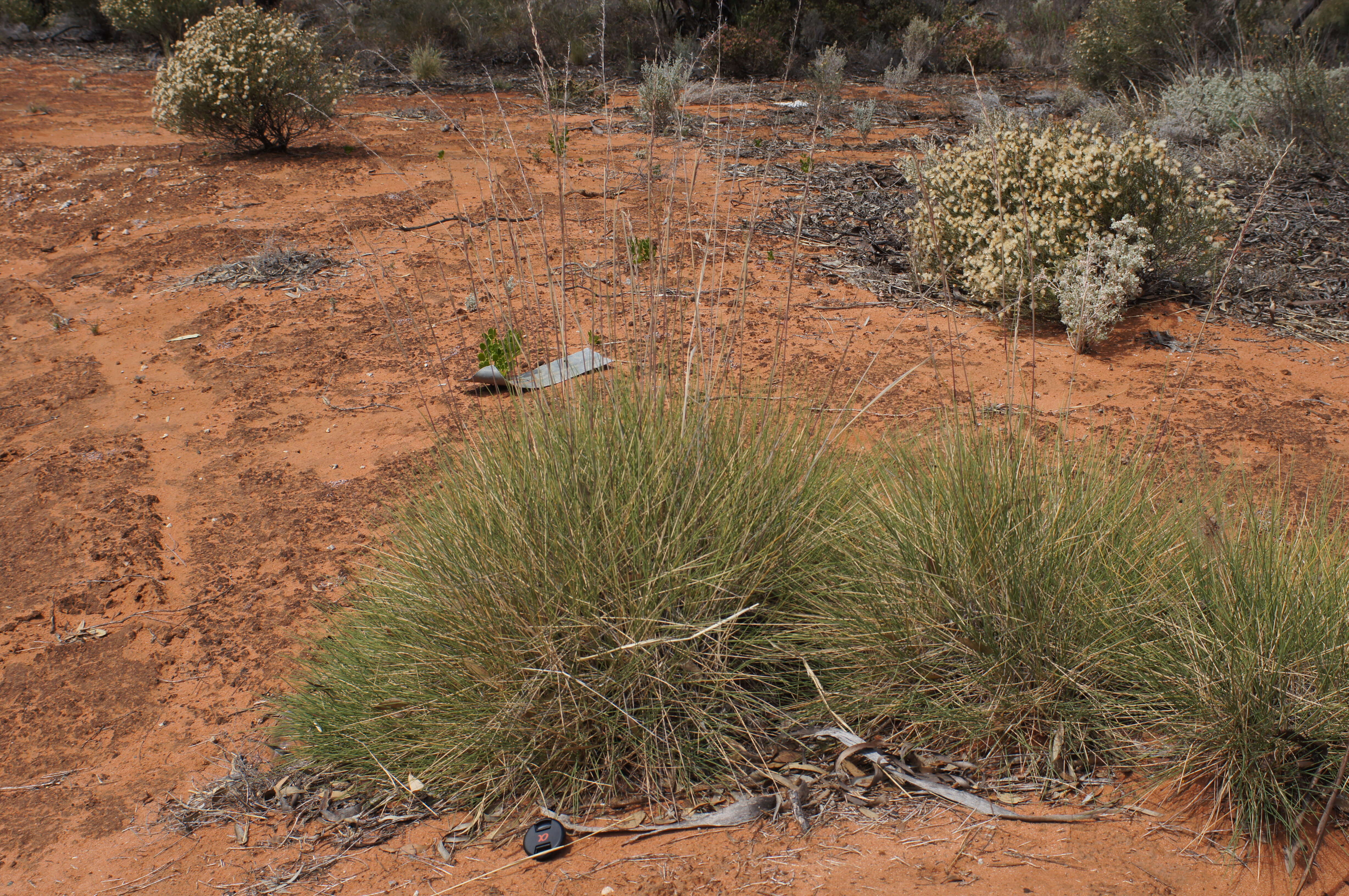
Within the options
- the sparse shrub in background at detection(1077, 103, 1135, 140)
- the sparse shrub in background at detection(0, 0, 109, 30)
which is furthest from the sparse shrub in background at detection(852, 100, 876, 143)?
the sparse shrub in background at detection(0, 0, 109, 30)

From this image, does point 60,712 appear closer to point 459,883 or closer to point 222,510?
point 222,510

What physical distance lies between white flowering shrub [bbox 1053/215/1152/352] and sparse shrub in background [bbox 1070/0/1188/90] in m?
6.35

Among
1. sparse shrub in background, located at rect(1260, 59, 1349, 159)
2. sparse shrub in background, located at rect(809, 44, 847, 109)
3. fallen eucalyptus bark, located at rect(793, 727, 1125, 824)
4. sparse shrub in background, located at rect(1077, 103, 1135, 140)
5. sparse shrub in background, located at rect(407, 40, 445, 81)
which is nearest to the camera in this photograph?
fallen eucalyptus bark, located at rect(793, 727, 1125, 824)

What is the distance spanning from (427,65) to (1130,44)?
331 inches

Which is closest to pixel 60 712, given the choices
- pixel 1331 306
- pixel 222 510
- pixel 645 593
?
pixel 222 510

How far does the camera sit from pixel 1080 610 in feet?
6.92

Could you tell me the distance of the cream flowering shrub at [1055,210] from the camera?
4.93 meters

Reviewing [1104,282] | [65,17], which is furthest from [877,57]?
[65,17]

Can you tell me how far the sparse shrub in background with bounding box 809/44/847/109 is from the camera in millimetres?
10641

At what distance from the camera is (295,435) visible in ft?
14.4

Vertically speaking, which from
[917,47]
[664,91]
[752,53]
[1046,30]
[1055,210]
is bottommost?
[1055,210]

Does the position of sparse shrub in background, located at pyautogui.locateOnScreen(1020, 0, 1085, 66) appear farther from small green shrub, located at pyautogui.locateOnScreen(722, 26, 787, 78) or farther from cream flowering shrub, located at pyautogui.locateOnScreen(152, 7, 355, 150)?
cream flowering shrub, located at pyautogui.locateOnScreen(152, 7, 355, 150)

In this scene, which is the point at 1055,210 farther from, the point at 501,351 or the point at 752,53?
the point at 752,53

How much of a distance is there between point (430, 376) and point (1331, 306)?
495 cm
